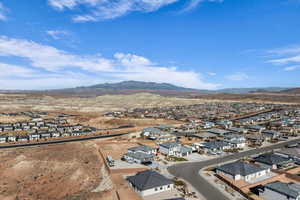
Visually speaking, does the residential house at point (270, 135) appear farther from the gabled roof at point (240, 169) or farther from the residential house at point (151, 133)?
the residential house at point (151, 133)

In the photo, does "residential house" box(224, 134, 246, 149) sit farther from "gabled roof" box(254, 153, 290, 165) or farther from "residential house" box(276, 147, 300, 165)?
"gabled roof" box(254, 153, 290, 165)

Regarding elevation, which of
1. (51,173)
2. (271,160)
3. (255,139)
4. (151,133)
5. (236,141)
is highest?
(271,160)


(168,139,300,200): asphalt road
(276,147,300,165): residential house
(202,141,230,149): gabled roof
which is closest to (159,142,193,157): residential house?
(202,141,230,149): gabled roof

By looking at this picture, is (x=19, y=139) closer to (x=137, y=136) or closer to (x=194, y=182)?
(x=137, y=136)

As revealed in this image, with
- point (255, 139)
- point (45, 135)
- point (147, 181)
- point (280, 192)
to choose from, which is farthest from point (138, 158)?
point (45, 135)

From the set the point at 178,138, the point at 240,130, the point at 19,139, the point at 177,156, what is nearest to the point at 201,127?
the point at 240,130

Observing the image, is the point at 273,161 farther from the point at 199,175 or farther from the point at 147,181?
the point at 147,181
